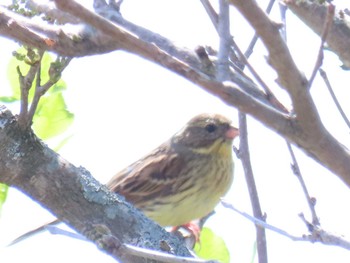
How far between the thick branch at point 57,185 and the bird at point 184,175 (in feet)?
10.9

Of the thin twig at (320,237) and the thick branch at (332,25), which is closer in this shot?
the thin twig at (320,237)

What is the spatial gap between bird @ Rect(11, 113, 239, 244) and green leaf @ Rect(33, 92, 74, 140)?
278 cm

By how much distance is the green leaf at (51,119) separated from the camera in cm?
415

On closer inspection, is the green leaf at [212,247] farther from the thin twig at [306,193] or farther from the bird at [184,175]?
the bird at [184,175]

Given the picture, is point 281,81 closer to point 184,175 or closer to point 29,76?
point 29,76

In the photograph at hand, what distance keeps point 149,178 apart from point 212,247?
Answer: 11.4ft

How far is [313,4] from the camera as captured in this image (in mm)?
3709

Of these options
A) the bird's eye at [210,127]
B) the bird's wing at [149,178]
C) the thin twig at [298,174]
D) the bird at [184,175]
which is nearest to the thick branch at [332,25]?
the thin twig at [298,174]

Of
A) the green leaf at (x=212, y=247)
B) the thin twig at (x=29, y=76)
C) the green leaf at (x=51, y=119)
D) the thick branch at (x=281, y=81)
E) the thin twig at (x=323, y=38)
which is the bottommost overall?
the green leaf at (x=212, y=247)

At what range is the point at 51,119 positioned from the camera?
4.18 m

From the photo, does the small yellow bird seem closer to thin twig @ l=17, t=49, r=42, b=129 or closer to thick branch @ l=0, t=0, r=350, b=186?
thin twig @ l=17, t=49, r=42, b=129

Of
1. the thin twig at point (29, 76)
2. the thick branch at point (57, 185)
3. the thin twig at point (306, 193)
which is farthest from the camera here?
the thick branch at point (57, 185)

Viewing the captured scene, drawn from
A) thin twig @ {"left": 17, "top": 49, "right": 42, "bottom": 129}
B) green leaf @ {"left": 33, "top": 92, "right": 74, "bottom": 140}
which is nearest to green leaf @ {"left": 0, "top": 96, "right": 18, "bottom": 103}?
green leaf @ {"left": 33, "top": 92, "right": 74, "bottom": 140}

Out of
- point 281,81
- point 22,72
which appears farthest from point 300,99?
point 22,72
